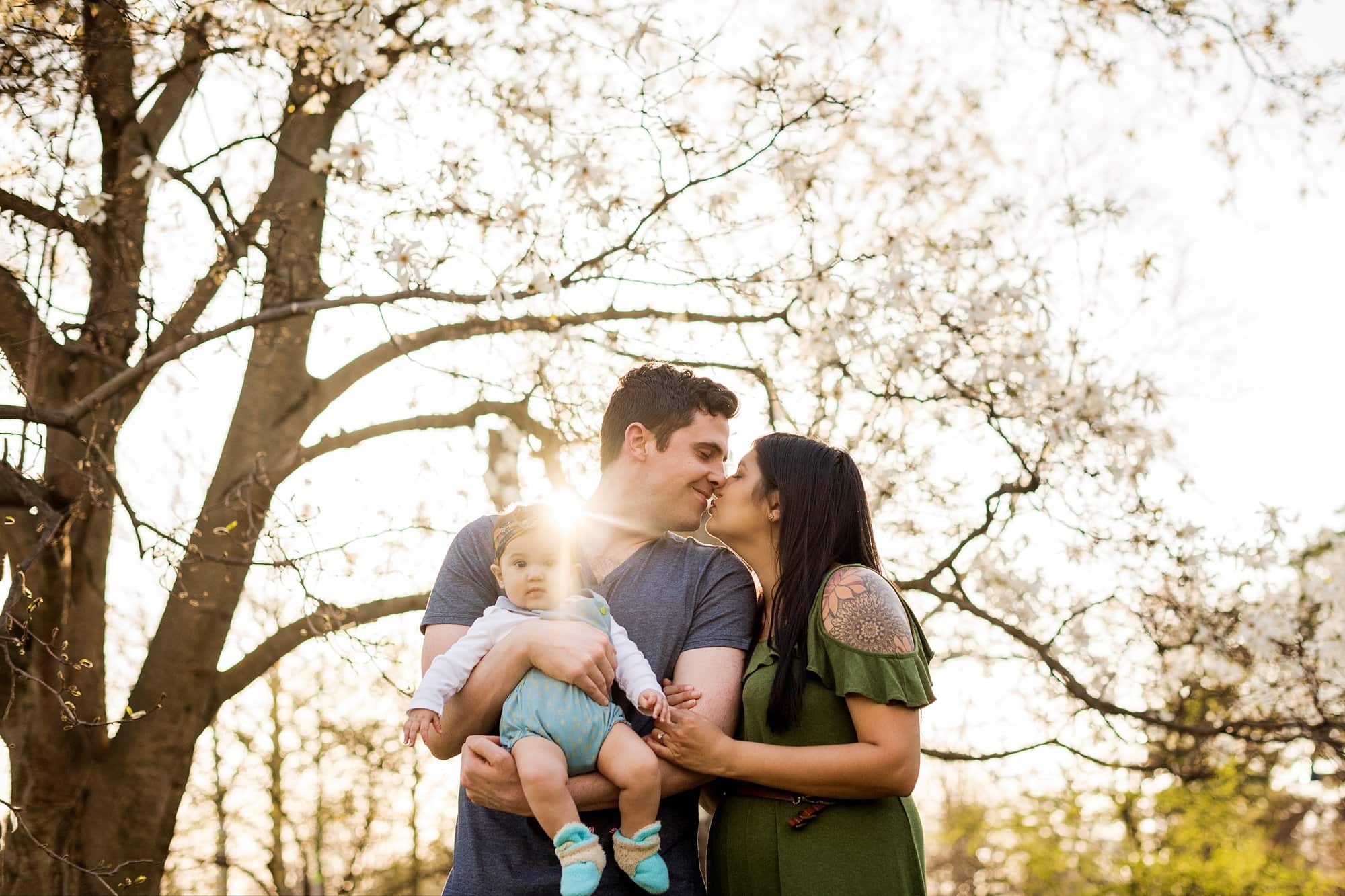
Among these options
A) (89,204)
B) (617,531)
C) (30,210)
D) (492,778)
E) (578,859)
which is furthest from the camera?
(30,210)

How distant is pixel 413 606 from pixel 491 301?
2.31m

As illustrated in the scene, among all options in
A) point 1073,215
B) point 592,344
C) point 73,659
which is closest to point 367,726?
point 73,659

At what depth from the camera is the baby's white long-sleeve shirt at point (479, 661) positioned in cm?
239

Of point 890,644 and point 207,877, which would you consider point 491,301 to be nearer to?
point 890,644

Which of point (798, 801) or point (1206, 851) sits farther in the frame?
point (1206, 851)

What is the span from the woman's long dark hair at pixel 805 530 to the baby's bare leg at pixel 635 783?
311mm

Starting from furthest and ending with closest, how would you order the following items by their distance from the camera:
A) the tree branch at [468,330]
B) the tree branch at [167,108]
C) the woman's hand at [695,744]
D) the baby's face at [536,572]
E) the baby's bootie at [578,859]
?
the tree branch at [167,108] → the tree branch at [468,330] → the baby's face at [536,572] → the woman's hand at [695,744] → the baby's bootie at [578,859]

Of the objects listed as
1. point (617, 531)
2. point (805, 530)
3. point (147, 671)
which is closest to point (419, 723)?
point (617, 531)

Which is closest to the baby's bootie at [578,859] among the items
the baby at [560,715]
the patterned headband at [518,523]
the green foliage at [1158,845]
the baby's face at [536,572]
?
the baby at [560,715]

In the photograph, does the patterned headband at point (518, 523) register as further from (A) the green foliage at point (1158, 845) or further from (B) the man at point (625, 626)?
(A) the green foliage at point (1158, 845)

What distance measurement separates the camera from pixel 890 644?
2.35 meters

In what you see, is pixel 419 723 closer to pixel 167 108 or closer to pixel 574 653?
pixel 574 653

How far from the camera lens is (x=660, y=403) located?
2.92 metres

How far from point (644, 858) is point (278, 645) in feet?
14.4
